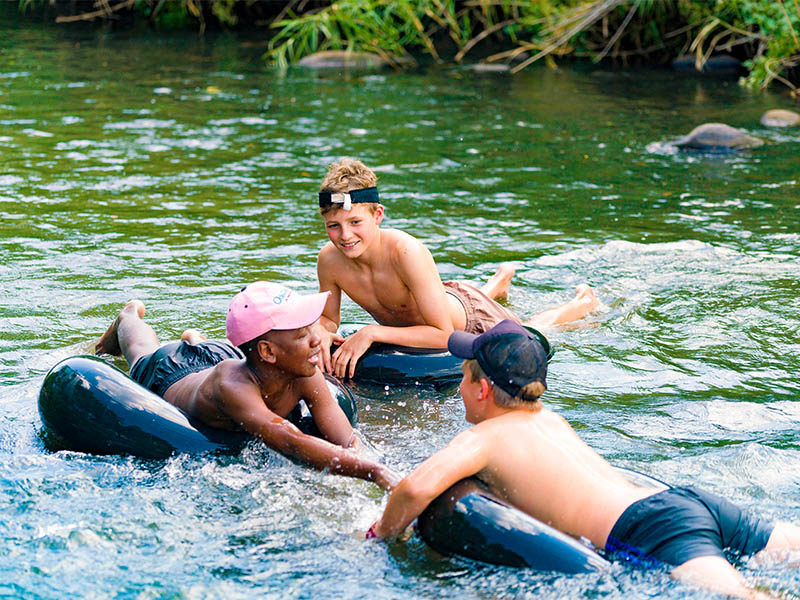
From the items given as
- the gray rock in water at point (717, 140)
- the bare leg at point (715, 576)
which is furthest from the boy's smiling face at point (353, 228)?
the gray rock in water at point (717, 140)

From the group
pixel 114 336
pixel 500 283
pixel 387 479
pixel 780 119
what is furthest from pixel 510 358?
pixel 780 119

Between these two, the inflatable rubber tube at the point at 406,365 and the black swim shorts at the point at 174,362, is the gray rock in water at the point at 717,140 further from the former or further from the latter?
the black swim shorts at the point at 174,362

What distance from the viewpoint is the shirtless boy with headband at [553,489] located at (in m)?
3.76

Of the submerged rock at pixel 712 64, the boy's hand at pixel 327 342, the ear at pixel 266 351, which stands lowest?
the boy's hand at pixel 327 342

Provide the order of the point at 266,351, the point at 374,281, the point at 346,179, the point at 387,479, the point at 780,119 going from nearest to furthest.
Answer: the point at 387,479 → the point at 266,351 → the point at 346,179 → the point at 374,281 → the point at 780,119

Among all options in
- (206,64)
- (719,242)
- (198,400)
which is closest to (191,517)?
(198,400)

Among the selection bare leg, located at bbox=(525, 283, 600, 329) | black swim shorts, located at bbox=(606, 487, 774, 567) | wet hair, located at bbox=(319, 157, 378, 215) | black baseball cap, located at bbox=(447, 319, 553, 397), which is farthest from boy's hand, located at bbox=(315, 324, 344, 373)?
black swim shorts, located at bbox=(606, 487, 774, 567)

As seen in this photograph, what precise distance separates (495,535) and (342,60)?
14327 millimetres

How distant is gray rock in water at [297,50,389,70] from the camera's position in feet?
56.4

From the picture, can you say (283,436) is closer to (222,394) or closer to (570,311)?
(222,394)

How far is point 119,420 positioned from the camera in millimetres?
4797

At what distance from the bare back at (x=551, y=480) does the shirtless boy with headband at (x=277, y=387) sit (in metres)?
0.64

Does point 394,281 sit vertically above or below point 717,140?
below

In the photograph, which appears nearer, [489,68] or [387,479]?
[387,479]
